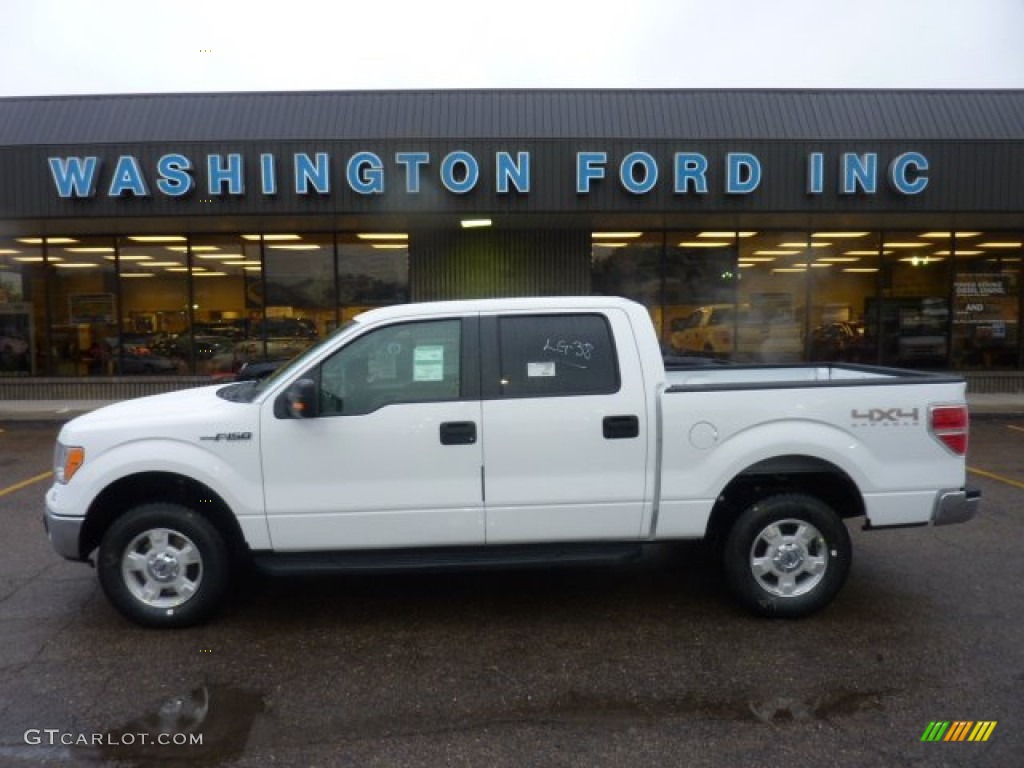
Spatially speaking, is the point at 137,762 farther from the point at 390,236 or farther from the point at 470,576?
the point at 390,236

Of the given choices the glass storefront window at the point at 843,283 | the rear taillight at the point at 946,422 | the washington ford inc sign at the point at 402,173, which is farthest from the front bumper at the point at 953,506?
the glass storefront window at the point at 843,283

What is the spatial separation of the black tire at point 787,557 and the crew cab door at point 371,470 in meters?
1.51

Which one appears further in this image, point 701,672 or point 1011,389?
point 1011,389

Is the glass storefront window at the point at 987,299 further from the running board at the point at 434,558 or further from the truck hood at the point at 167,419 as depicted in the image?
the truck hood at the point at 167,419

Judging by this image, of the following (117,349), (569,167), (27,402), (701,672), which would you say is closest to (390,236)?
(569,167)

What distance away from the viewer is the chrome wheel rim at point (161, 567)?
4.75 metres

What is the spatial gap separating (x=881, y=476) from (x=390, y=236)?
42.1 feet

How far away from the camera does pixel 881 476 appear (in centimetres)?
486

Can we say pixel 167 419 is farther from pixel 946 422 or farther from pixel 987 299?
pixel 987 299

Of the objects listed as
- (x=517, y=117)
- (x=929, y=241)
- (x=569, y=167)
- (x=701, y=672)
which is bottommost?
(x=701, y=672)

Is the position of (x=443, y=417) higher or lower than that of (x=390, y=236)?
lower

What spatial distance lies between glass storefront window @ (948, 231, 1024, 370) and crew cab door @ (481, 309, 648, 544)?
577 inches

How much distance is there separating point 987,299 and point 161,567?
16.9 meters

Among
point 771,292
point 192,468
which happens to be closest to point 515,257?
point 771,292
